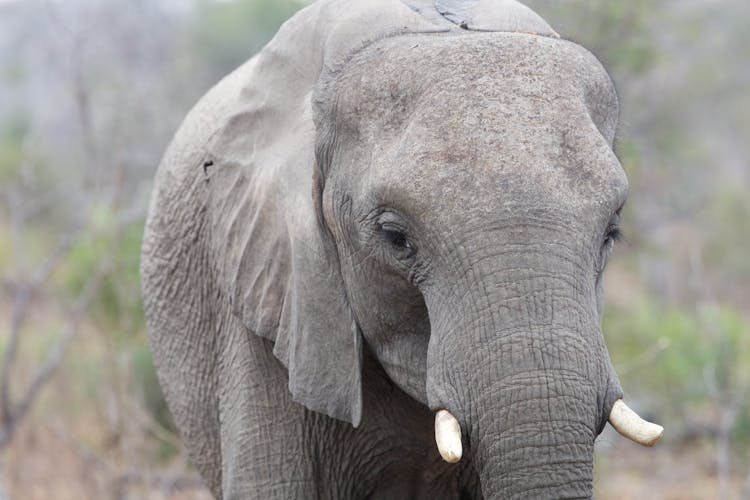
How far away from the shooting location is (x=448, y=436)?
1.96 meters

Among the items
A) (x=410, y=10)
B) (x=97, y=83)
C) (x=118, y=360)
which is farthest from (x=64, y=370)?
(x=97, y=83)

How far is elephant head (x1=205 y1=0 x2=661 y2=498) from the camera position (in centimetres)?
193

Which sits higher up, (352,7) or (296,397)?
(352,7)

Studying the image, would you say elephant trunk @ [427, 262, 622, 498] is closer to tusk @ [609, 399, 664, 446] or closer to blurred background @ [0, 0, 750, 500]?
tusk @ [609, 399, 664, 446]

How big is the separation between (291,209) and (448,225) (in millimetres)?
461

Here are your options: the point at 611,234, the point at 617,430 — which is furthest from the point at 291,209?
the point at 617,430

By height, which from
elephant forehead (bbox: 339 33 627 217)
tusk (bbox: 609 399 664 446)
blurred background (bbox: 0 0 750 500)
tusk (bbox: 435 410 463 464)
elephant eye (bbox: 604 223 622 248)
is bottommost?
blurred background (bbox: 0 0 750 500)

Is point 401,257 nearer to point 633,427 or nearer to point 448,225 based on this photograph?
point 448,225

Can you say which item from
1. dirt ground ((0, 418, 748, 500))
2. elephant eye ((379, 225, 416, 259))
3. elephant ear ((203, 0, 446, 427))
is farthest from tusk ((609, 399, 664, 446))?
dirt ground ((0, 418, 748, 500))

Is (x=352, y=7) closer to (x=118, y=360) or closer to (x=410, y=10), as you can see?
(x=410, y=10)

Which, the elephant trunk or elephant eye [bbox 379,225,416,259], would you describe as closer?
the elephant trunk

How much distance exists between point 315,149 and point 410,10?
11.3 inches

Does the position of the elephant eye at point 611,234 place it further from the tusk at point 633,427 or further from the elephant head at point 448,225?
the tusk at point 633,427

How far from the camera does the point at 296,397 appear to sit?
2410 mm
